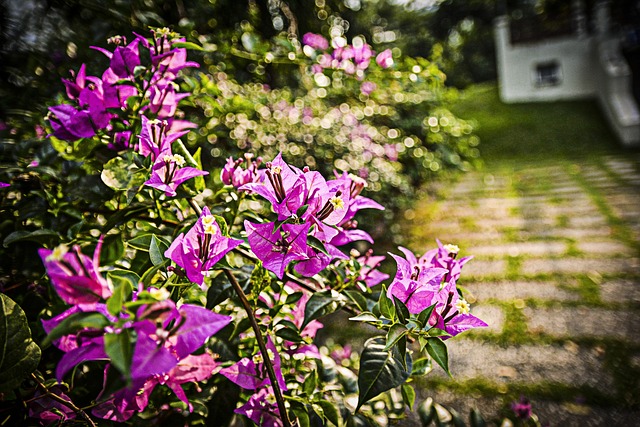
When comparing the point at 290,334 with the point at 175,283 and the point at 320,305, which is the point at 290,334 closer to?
the point at 320,305

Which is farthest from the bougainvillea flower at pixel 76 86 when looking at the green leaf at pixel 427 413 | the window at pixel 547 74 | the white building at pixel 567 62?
the window at pixel 547 74

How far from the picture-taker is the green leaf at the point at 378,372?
1.29 feet

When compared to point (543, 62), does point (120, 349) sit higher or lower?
lower

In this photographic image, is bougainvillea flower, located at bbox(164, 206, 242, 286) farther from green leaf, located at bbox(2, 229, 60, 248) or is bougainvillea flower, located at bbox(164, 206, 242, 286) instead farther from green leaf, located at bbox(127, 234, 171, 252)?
green leaf, located at bbox(2, 229, 60, 248)

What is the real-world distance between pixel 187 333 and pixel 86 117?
349mm

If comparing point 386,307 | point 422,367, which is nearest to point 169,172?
point 386,307

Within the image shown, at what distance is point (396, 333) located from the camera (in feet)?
1.32

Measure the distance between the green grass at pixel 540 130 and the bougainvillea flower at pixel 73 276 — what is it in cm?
482

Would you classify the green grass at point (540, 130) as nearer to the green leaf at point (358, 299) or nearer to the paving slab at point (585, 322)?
the paving slab at point (585, 322)

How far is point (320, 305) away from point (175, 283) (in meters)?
0.16

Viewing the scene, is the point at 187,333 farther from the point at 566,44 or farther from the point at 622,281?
the point at 566,44

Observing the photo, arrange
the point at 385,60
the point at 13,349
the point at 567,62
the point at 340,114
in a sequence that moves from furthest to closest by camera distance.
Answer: the point at 567,62
the point at 340,114
the point at 385,60
the point at 13,349

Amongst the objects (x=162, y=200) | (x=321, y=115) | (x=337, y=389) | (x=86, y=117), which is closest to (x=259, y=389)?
(x=337, y=389)

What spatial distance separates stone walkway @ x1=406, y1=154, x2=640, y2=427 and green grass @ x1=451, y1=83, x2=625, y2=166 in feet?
4.82
